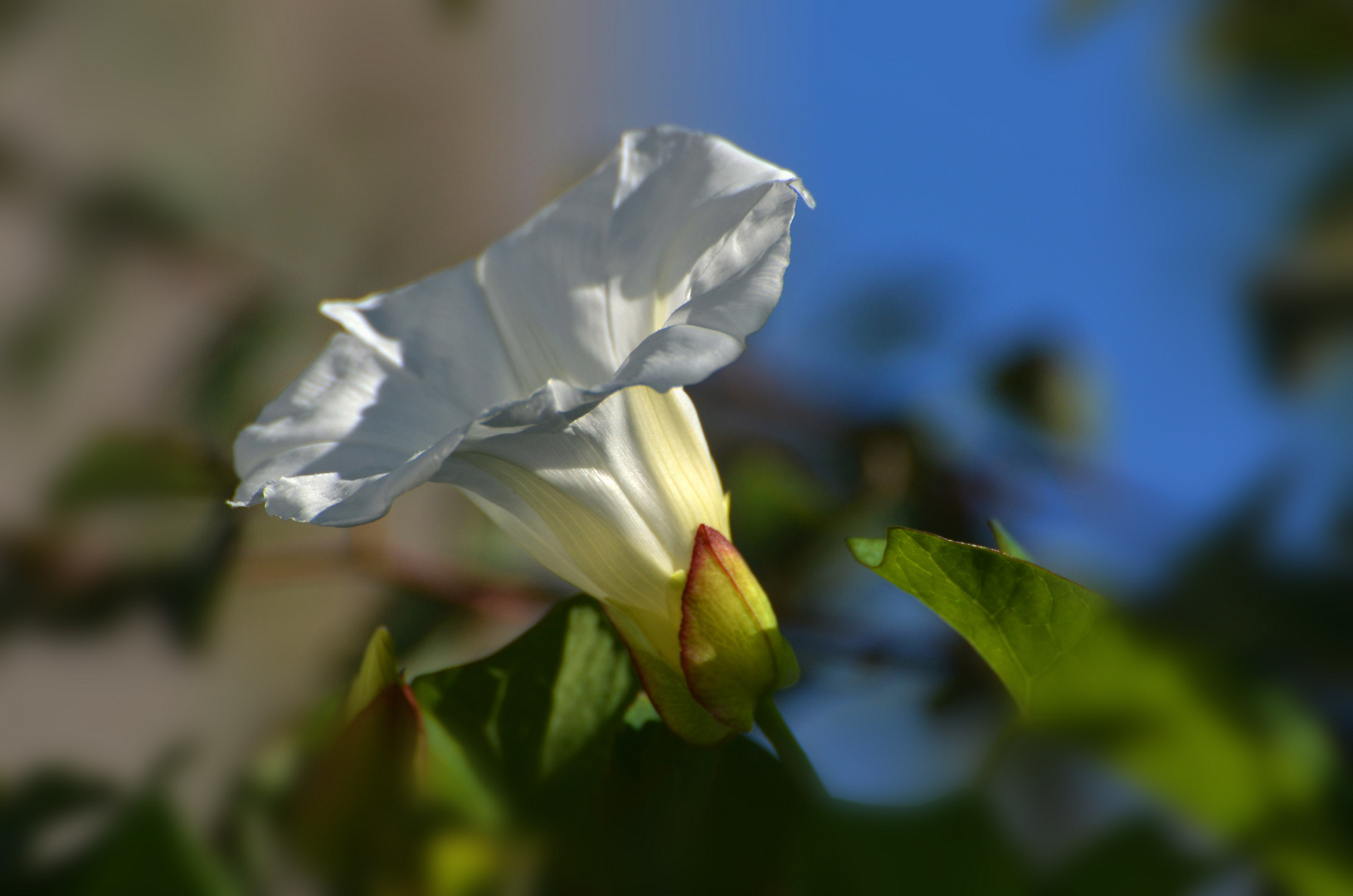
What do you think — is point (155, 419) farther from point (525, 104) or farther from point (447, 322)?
point (525, 104)

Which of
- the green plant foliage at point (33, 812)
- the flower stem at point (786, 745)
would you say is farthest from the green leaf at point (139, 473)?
the flower stem at point (786, 745)

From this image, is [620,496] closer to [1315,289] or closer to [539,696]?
[539,696]

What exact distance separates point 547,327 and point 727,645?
0.59 feet

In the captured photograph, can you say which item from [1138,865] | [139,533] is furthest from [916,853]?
[139,533]

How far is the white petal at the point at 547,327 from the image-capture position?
0.28 meters

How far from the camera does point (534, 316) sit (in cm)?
43

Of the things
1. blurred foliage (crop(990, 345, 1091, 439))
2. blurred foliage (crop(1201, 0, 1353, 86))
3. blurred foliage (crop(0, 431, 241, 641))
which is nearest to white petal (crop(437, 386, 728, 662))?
blurred foliage (crop(0, 431, 241, 641))

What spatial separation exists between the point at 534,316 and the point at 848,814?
0.95ft

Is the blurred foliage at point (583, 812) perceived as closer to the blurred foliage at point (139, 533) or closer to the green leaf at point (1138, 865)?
the green leaf at point (1138, 865)

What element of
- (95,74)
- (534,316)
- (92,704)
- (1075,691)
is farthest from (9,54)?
(1075,691)

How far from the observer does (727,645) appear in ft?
1.07

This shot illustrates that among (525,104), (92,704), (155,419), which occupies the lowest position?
(92,704)

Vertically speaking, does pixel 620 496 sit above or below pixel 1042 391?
above

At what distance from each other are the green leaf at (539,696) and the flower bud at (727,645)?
51 mm
